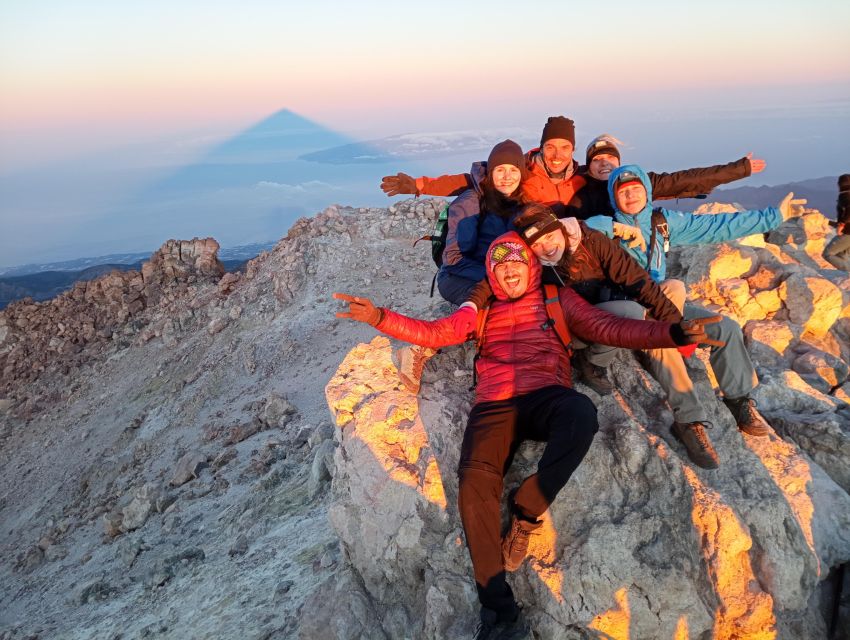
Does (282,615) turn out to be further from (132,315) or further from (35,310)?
(35,310)

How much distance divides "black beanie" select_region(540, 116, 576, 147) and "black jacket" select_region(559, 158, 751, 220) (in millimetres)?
527

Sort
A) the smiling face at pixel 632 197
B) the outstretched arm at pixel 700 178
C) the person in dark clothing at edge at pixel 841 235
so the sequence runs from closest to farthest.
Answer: the smiling face at pixel 632 197 < the outstretched arm at pixel 700 178 < the person in dark clothing at edge at pixel 841 235

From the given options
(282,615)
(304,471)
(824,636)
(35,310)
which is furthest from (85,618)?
(35,310)

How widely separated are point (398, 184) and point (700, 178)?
3486mm

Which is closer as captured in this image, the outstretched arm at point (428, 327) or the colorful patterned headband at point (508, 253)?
the outstretched arm at point (428, 327)

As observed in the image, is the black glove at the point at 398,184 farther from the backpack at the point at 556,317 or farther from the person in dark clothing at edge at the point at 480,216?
the backpack at the point at 556,317

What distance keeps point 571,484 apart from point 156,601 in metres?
5.11

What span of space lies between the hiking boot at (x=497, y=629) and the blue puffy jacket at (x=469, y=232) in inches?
131

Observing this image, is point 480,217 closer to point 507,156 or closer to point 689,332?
point 507,156

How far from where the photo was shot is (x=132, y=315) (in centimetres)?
1791

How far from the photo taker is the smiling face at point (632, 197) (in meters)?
5.20

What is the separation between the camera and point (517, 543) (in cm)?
380

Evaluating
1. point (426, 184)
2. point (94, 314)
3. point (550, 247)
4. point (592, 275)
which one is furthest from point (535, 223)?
point (94, 314)

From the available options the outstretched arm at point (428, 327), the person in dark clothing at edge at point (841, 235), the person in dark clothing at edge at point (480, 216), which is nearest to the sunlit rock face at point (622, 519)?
the outstretched arm at point (428, 327)
